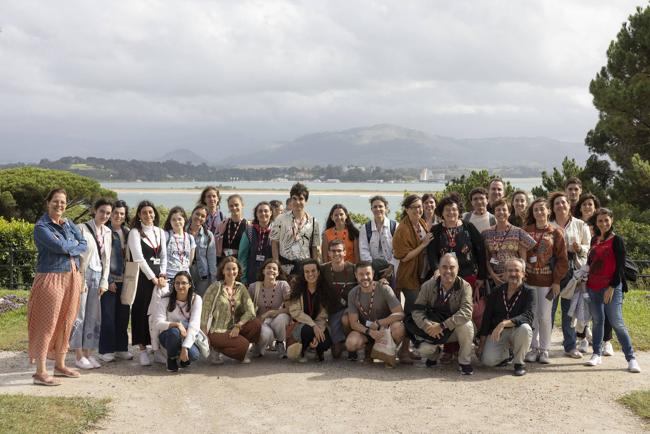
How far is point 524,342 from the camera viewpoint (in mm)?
6383

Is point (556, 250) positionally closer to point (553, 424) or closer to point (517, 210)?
point (517, 210)

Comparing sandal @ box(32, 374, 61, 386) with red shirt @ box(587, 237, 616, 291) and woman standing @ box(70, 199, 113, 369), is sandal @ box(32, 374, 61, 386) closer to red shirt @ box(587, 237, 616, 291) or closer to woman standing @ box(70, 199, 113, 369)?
woman standing @ box(70, 199, 113, 369)

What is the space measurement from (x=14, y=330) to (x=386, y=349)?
216 inches

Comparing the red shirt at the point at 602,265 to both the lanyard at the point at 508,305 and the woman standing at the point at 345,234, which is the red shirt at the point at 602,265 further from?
the woman standing at the point at 345,234

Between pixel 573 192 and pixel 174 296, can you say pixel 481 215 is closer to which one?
pixel 573 192

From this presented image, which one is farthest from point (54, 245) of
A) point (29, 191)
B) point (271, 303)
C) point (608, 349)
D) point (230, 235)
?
point (29, 191)

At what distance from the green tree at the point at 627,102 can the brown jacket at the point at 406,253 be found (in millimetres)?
11717

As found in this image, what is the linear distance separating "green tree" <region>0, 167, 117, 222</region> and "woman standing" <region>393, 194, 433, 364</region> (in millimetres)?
13684

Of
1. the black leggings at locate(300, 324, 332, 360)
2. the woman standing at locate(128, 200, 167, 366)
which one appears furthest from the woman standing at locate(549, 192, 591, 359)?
the woman standing at locate(128, 200, 167, 366)

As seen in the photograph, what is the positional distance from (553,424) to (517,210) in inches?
118

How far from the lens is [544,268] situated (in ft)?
22.5

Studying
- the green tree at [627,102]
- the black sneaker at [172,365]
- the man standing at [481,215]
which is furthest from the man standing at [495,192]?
the green tree at [627,102]

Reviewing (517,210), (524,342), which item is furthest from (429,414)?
(517,210)

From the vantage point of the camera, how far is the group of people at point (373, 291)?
654 centimetres
